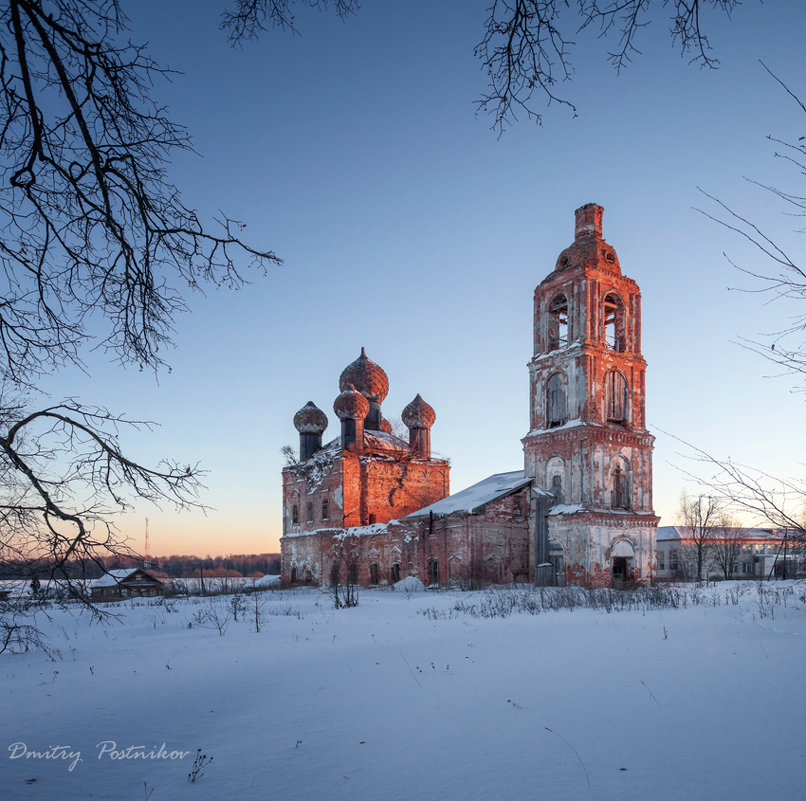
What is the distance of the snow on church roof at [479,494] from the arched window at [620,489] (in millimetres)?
3584

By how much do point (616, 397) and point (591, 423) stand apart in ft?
9.09

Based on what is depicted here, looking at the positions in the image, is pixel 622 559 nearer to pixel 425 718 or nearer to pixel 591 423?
pixel 591 423

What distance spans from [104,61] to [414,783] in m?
3.94

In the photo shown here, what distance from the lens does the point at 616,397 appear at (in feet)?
91.2

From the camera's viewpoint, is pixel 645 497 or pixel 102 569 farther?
pixel 645 497

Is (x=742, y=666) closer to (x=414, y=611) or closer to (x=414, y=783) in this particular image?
(x=414, y=783)

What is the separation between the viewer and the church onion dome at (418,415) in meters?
36.5

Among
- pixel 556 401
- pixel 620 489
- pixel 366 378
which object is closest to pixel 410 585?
pixel 620 489

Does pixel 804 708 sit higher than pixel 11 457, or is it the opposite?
pixel 11 457

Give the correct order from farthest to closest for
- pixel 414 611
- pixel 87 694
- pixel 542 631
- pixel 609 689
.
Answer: pixel 414 611 → pixel 542 631 → pixel 87 694 → pixel 609 689

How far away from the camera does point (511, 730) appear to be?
13.6 ft

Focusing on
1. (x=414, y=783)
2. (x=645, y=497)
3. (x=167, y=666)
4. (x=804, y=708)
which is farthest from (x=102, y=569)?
(x=645, y=497)

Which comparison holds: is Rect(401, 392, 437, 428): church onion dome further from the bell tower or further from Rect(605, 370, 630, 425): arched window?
Rect(605, 370, 630, 425): arched window

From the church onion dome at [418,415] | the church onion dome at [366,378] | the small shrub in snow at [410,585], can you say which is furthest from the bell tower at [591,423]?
the church onion dome at [366,378]
